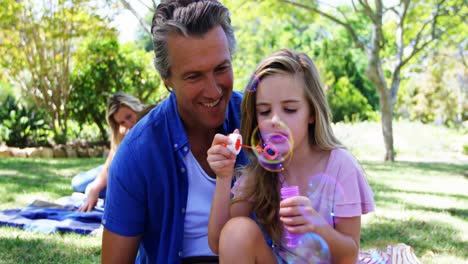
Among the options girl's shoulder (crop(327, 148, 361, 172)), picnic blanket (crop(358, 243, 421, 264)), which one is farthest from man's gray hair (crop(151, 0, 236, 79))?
picnic blanket (crop(358, 243, 421, 264))

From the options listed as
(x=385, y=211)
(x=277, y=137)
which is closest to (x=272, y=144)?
(x=277, y=137)

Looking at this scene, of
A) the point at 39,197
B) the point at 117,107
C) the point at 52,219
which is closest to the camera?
the point at 52,219

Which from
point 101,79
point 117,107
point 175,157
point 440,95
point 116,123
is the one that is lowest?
point 175,157

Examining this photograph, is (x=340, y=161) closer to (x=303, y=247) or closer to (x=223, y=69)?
(x=303, y=247)

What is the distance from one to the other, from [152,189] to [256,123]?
506 millimetres

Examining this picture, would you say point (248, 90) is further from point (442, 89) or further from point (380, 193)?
point (442, 89)

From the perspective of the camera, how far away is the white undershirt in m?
2.37

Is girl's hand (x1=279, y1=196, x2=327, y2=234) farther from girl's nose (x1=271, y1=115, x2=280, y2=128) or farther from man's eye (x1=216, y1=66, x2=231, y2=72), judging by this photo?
man's eye (x1=216, y1=66, x2=231, y2=72)

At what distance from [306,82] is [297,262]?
714mm

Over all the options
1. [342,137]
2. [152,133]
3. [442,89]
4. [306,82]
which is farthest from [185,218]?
[442,89]

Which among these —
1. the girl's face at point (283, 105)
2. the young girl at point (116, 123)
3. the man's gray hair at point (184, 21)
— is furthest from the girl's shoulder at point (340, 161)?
the young girl at point (116, 123)

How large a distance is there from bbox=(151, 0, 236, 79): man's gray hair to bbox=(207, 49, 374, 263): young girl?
26 cm

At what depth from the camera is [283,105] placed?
83.9 inches

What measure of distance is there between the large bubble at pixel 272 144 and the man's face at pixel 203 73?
0.59 ft
